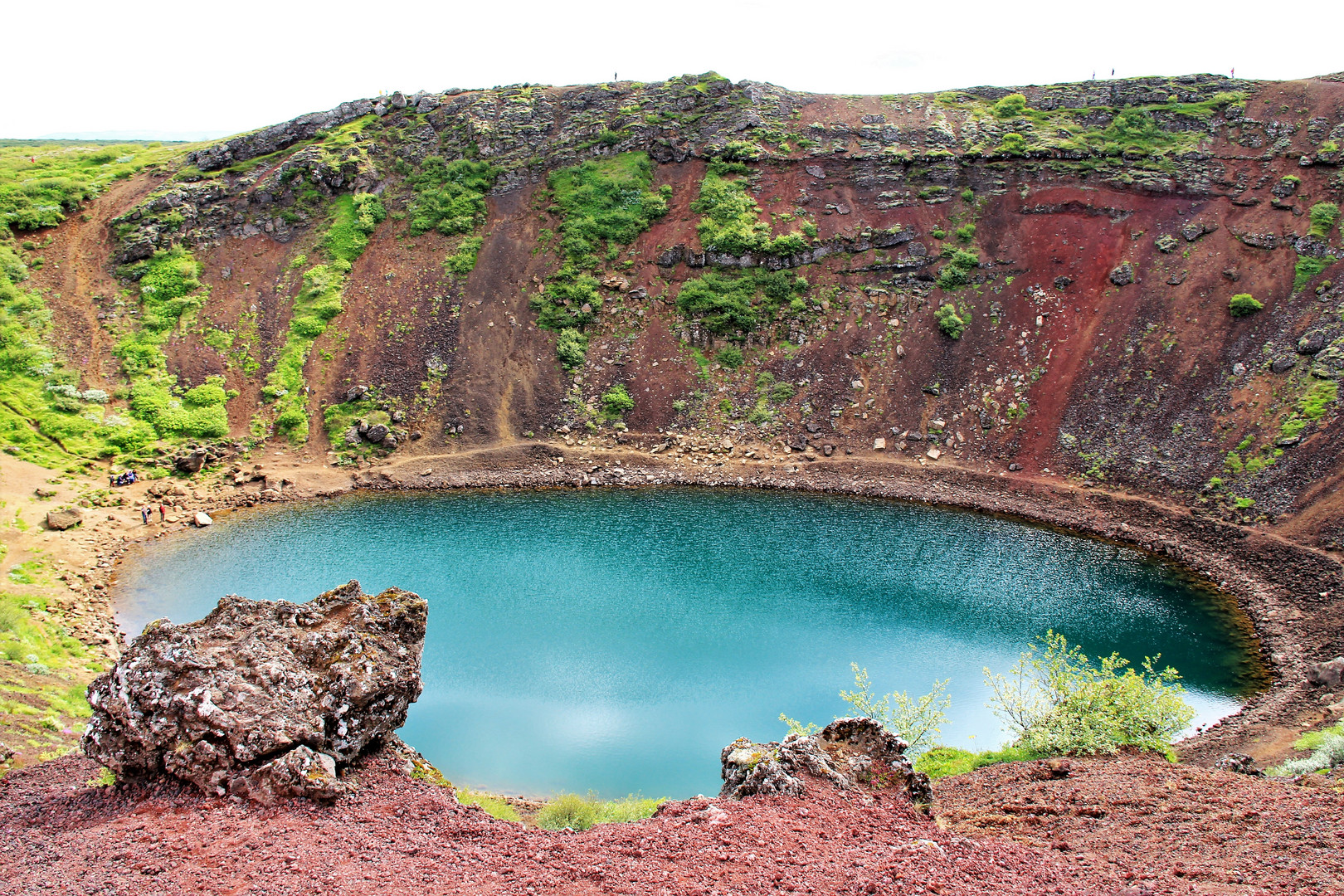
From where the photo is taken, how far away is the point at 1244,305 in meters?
54.3

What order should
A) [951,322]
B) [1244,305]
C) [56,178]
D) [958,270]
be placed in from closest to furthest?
[1244,305]
[951,322]
[958,270]
[56,178]

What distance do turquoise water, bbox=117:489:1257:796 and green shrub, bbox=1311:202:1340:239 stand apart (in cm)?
3183

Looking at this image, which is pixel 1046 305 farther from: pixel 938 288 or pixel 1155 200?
pixel 1155 200

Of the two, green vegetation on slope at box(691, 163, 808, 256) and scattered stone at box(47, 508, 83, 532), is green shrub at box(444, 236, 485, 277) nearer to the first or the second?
green vegetation on slope at box(691, 163, 808, 256)

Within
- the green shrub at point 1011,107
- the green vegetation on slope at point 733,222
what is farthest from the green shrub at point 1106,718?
the green shrub at point 1011,107

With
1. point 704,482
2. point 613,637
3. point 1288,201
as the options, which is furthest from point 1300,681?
point 1288,201

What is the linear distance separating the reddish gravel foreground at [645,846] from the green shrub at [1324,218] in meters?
56.0

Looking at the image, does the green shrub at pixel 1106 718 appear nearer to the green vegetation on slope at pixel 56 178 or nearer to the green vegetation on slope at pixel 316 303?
the green vegetation on slope at pixel 316 303

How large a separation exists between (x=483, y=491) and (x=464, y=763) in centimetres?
2884

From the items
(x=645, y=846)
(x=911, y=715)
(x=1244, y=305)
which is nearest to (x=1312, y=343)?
(x=1244, y=305)

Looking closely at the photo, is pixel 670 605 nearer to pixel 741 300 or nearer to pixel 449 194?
pixel 741 300

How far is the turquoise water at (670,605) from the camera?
32594 mm

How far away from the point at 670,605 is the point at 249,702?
27.4 metres

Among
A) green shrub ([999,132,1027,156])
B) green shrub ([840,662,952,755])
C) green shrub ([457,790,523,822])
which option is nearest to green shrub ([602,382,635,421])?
green shrub ([840,662,952,755])
